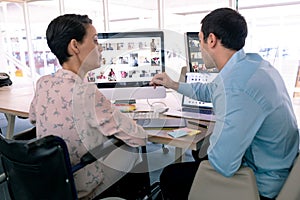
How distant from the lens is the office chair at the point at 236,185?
39.6 inches

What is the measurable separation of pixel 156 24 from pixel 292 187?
3795 mm

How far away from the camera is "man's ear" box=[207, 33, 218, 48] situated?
3.76ft

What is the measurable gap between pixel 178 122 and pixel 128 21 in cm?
425

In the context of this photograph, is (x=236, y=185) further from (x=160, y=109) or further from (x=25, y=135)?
(x=25, y=135)

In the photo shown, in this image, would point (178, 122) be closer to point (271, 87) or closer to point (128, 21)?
point (271, 87)

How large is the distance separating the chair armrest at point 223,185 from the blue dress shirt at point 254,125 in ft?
0.11

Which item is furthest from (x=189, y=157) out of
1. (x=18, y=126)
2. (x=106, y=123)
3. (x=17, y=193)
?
(x=18, y=126)

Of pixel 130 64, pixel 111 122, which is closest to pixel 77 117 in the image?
pixel 111 122

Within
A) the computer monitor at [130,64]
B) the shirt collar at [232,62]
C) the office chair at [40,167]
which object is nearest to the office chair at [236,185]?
the shirt collar at [232,62]

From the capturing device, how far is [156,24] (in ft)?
14.6

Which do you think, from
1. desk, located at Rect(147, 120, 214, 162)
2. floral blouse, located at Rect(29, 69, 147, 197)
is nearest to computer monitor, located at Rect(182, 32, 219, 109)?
desk, located at Rect(147, 120, 214, 162)

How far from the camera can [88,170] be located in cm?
131

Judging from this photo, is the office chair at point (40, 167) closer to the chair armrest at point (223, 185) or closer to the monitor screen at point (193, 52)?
the chair armrest at point (223, 185)

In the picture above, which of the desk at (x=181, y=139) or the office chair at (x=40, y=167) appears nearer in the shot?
the office chair at (x=40, y=167)
